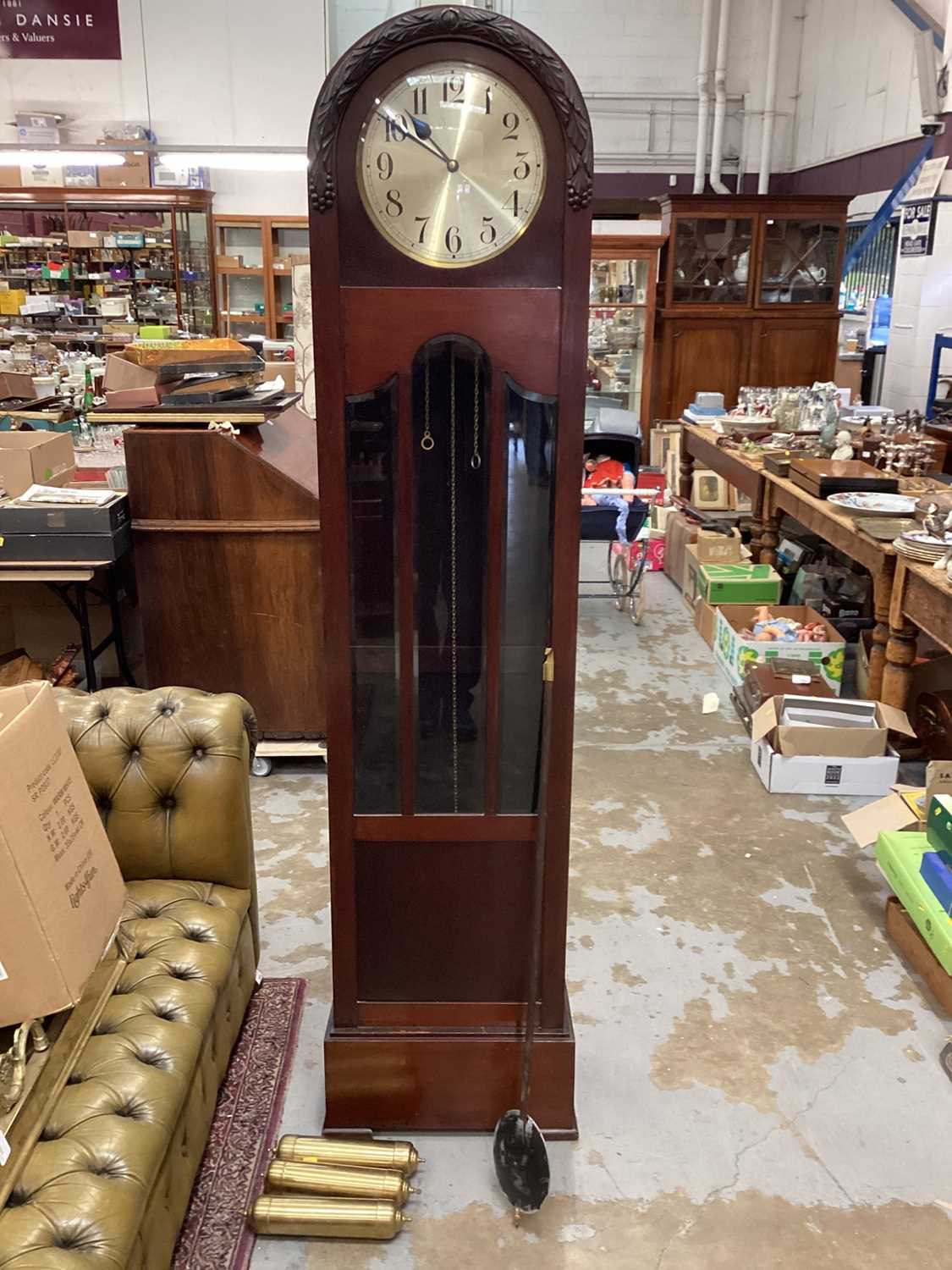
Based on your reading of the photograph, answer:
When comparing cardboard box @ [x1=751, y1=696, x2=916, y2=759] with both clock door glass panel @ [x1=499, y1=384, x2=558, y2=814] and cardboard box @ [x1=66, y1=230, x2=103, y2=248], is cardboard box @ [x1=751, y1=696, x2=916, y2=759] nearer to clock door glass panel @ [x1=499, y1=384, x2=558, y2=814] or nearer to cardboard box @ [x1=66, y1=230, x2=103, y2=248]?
clock door glass panel @ [x1=499, y1=384, x2=558, y2=814]

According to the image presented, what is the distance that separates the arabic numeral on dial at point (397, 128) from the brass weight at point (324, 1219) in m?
2.00

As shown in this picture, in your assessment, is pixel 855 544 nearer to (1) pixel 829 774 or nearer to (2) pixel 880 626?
(2) pixel 880 626

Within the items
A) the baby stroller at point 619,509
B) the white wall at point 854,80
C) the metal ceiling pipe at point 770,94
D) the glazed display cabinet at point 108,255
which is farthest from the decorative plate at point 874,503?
the glazed display cabinet at point 108,255

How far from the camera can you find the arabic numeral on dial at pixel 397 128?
1814 millimetres

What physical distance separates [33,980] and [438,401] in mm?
1233

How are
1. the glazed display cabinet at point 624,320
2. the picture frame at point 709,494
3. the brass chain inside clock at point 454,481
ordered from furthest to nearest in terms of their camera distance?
1. the glazed display cabinet at point 624,320
2. the picture frame at point 709,494
3. the brass chain inside clock at point 454,481

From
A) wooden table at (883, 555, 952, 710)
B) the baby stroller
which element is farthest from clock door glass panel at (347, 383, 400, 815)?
the baby stroller

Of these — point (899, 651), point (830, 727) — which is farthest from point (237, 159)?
point (830, 727)

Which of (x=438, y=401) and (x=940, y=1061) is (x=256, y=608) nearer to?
(x=438, y=401)

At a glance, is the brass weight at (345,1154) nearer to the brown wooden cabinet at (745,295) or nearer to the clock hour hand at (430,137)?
the clock hour hand at (430,137)

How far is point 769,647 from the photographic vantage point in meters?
4.59

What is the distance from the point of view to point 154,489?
3.67 meters

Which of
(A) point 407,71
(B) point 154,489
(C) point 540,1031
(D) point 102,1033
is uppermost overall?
(A) point 407,71

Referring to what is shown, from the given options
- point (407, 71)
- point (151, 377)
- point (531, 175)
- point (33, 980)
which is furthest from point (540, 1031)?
point (151, 377)
